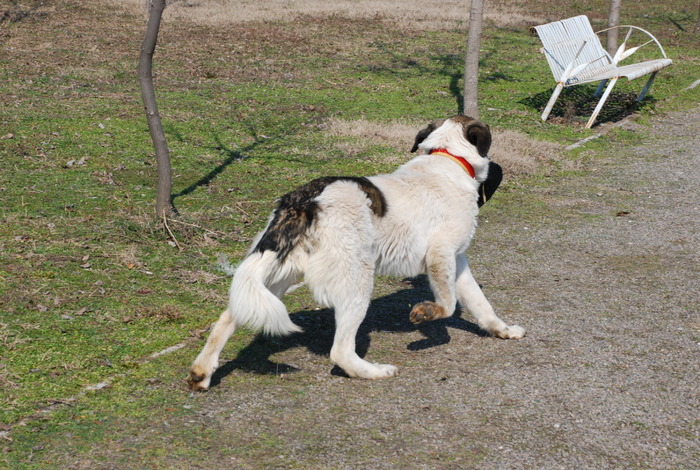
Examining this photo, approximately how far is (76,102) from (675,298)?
9284 mm

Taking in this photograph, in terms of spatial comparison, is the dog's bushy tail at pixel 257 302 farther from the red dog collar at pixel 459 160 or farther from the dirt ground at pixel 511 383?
the red dog collar at pixel 459 160

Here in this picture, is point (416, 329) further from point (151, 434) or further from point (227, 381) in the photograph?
point (151, 434)

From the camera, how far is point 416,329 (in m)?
5.96

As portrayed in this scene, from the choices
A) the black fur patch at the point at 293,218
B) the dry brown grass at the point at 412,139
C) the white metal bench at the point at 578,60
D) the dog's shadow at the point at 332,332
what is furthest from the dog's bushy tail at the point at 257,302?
the white metal bench at the point at 578,60

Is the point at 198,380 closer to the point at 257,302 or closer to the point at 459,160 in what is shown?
the point at 257,302

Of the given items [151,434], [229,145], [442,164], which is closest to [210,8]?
[229,145]

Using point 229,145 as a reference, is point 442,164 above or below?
above

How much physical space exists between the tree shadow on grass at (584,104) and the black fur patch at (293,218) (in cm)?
911

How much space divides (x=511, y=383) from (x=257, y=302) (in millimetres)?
1773

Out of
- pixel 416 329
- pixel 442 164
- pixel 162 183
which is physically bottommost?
pixel 416 329

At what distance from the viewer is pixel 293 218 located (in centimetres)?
470

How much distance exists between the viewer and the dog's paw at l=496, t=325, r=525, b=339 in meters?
5.65

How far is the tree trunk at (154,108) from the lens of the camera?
746 cm

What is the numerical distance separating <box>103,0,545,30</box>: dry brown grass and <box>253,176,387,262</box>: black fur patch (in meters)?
16.2
